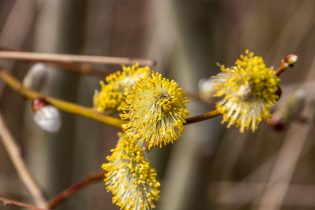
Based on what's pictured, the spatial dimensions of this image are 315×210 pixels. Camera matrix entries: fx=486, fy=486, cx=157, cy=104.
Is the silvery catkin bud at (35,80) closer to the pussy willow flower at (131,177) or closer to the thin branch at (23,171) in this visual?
the thin branch at (23,171)

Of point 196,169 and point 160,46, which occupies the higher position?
point 160,46

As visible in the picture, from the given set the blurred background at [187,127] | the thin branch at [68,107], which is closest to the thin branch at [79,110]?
the thin branch at [68,107]

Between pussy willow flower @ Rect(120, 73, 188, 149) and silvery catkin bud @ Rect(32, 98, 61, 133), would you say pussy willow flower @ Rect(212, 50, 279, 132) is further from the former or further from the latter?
silvery catkin bud @ Rect(32, 98, 61, 133)

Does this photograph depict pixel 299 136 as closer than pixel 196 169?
No

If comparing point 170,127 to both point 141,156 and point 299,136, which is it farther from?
point 299,136

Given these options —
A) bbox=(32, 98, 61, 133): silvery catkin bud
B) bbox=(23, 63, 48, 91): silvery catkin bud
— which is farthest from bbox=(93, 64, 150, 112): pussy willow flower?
bbox=(23, 63, 48, 91): silvery catkin bud

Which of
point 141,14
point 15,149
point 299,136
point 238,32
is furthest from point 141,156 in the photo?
point 141,14
